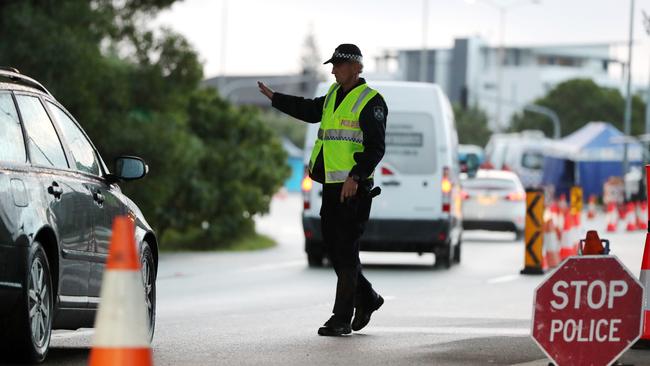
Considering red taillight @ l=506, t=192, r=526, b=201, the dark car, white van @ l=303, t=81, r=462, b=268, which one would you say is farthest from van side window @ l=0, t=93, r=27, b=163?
red taillight @ l=506, t=192, r=526, b=201

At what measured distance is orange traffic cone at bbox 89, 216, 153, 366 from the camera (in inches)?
217

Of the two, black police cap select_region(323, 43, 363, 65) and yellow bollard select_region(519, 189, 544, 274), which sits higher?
black police cap select_region(323, 43, 363, 65)

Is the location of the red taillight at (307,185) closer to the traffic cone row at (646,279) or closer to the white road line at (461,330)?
the white road line at (461,330)

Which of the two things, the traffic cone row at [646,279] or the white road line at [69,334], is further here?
the white road line at [69,334]

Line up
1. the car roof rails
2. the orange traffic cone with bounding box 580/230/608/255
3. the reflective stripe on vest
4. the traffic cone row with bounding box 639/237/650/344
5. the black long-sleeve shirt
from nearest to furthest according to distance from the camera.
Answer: the orange traffic cone with bounding box 580/230/608/255 → the car roof rails → the traffic cone row with bounding box 639/237/650/344 → the black long-sleeve shirt → the reflective stripe on vest

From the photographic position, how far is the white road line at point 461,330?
11.8 m

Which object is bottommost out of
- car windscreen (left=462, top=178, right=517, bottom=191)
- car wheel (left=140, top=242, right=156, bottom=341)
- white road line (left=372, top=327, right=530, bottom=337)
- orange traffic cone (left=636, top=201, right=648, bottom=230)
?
orange traffic cone (left=636, top=201, right=648, bottom=230)

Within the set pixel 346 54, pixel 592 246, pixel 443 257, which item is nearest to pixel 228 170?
pixel 443 257

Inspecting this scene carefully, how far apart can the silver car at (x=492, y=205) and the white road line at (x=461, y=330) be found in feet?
70.3

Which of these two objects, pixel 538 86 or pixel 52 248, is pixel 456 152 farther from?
pixel 538 86

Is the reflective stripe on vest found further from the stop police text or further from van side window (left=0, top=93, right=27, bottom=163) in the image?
the stop police text

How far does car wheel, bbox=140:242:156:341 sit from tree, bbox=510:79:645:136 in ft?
346

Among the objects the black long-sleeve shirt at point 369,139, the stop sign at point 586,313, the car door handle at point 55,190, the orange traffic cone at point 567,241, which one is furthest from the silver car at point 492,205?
the stop sign at point 586,313

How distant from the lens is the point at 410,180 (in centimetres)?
2147
